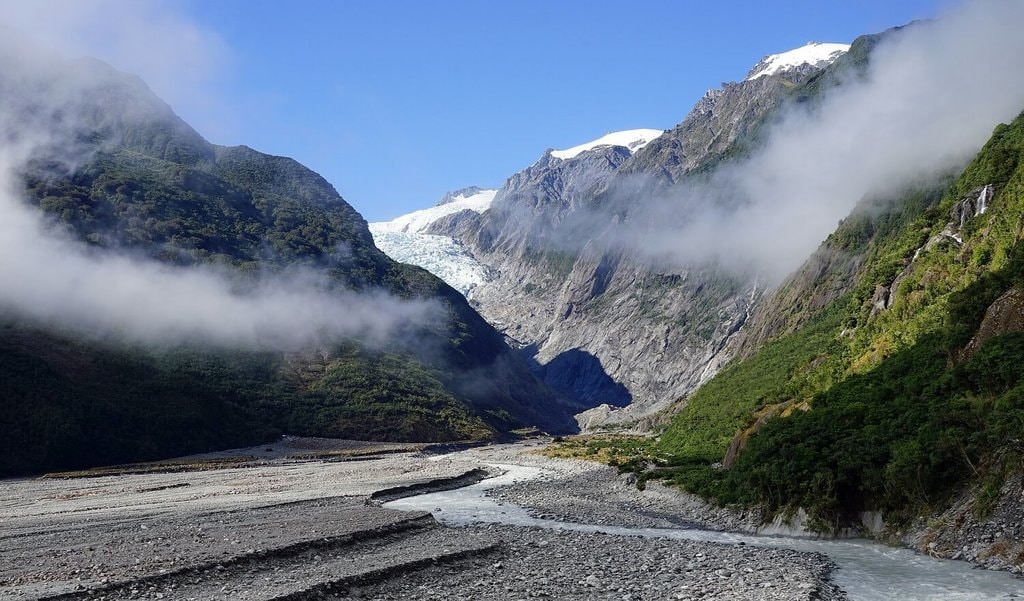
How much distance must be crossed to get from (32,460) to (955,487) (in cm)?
11435

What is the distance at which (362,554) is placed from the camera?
35.4m

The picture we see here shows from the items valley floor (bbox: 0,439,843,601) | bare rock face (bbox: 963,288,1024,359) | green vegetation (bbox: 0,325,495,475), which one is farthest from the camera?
green vegetation (bbox: 0,325,495,475)

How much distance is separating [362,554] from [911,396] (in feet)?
93.6

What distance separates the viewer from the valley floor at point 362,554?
2703cm

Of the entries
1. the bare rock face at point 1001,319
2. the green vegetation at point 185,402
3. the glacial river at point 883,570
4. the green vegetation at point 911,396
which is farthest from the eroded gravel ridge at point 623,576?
the green vegetation at point 185,402

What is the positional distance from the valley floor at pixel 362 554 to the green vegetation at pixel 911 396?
532cm

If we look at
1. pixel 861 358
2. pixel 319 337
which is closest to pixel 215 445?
pixel 319 337

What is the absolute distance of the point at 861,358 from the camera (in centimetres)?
5453

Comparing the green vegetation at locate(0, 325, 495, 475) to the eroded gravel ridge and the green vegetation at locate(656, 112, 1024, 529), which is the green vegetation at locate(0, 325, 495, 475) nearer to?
the green vegetation at locate(656, 112, 1024, 529)

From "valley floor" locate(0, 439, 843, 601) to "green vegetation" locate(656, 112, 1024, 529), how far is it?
17.5 ft

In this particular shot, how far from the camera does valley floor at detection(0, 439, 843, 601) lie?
27.0 meters

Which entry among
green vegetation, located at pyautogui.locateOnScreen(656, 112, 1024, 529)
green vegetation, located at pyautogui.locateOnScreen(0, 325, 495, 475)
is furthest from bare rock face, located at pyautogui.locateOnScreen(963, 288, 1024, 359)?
green vegetation, located at pyautogui.locateOnScreen(0, 325, 495, 475)

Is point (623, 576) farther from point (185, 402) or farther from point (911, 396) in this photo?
point (185, 402)

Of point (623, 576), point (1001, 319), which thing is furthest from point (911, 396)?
point (623, 576)
